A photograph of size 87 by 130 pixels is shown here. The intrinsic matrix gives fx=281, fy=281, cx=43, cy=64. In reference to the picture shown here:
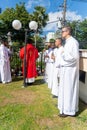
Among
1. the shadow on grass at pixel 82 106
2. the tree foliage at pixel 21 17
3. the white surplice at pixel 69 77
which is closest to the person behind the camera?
the white surplice at pixel 69 77

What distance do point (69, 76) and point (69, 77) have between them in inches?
0.9

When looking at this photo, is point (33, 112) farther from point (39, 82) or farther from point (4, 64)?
point (4, 64)

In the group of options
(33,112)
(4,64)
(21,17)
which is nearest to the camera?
(33,112)

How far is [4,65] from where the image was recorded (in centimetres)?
1154

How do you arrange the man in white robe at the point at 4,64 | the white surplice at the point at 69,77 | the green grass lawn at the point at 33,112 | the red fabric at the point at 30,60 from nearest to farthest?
the green grass lawn at the point at 33,112 < the white surplice at the point at 69,77 < the red fabric at the point at 30,60 < the man in white robe at the point at 4,64

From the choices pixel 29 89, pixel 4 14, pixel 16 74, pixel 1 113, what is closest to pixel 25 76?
pixel 29 89

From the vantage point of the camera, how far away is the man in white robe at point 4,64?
A: 11.3m

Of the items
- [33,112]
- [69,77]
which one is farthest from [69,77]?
[33,112]

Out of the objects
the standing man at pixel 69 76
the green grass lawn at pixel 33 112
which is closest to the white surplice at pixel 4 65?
the green grass lawn at pixel 33 112

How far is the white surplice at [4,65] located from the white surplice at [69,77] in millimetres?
5281

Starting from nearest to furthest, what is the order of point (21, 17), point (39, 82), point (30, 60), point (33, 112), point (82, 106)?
point (33, 112), point (82, 106), point (30, 60), point (39, 82), point (21, 17)

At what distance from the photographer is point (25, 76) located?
35.1 feet

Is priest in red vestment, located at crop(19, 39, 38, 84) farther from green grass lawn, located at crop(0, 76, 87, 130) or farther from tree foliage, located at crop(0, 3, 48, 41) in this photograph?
tree foliage, located at crop(0, 3, 48, 41)

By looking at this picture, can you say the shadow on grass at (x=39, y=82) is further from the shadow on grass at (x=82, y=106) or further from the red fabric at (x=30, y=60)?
the shadow on grass at (x=82, y=106)
